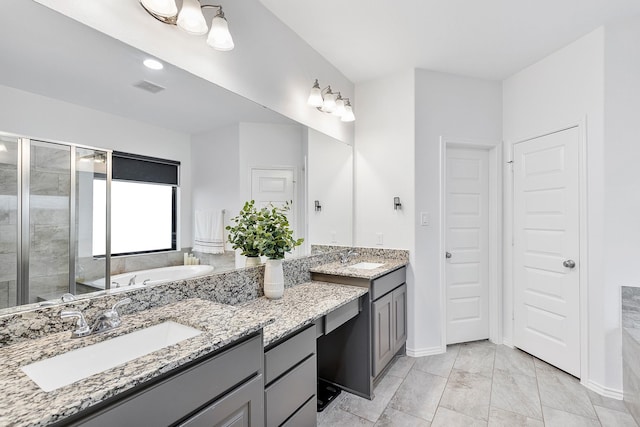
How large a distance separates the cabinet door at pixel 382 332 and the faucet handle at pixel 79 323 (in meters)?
1.67

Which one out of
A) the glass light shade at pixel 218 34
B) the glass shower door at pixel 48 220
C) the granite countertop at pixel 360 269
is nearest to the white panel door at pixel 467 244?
the granite countertop at pixel 360 269

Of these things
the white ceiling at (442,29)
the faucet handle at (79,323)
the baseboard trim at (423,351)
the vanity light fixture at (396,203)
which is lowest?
the baseboard trim at (423,351)

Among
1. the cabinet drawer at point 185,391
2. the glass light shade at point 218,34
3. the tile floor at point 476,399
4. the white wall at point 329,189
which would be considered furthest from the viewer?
the white wall at point 329,189

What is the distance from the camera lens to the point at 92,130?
4.07 ft

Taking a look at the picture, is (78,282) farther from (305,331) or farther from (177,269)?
(305,331)

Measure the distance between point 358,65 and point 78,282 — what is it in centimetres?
261

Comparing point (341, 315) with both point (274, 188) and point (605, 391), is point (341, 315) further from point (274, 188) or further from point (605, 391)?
point (605, 391)

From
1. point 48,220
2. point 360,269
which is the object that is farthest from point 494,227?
point 48,220

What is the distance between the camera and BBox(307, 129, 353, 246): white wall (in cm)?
253

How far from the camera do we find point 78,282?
4.01 ft

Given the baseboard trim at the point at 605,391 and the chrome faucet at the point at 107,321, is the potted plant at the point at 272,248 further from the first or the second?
the baseboard trim at the point at 605,391

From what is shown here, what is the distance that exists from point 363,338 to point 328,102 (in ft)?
5.87

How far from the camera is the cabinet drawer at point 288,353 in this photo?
1299 mm

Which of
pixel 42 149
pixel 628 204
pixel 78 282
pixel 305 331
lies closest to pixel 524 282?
pixel 628 204
